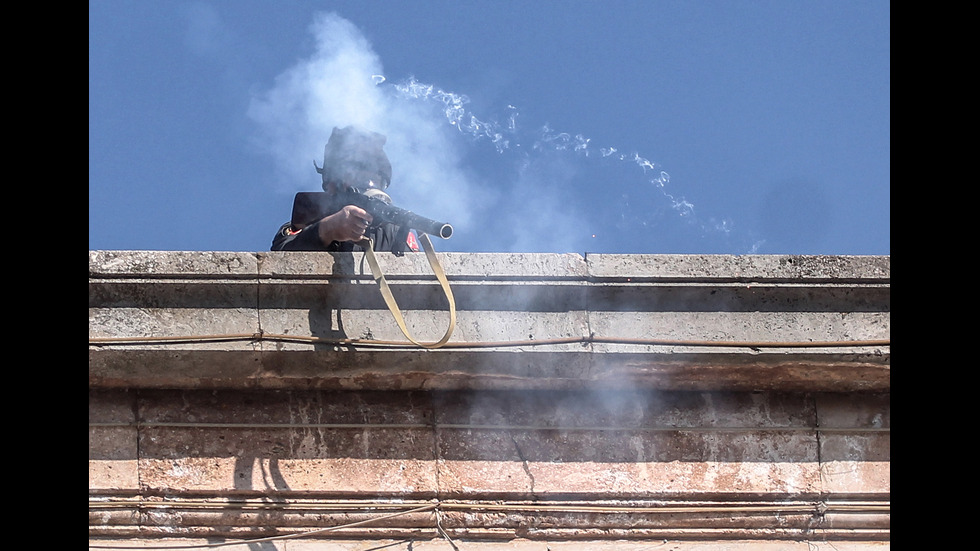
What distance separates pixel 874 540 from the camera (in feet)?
12.9

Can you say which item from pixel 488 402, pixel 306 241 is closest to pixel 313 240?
pixel 306 241

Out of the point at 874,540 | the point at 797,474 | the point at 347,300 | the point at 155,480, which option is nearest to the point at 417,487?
the point at 347,300

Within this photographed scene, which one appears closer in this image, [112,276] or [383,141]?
[112,276]

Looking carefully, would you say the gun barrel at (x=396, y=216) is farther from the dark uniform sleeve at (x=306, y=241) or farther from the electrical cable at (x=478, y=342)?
the electrical cable at (x=478, y=342)

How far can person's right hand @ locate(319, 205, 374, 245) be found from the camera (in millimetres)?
3883

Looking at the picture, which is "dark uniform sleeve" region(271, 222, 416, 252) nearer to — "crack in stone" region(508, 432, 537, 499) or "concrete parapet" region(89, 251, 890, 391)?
"concrete parapet" region(89, 251, 890, 391)

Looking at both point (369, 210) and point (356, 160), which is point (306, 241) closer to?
point (369, 210)

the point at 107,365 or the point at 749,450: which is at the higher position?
the point at 107,365

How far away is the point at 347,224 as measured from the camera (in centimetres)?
390

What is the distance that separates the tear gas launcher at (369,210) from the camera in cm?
372

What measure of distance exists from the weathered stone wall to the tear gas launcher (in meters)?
0.17

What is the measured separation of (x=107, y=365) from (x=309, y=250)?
943 mm

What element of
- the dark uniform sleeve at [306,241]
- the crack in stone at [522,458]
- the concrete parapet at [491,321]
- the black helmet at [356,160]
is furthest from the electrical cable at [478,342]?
the black helmet at [356,160]
